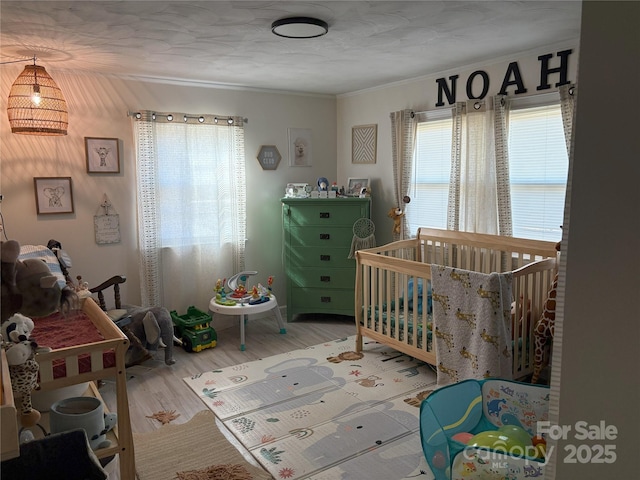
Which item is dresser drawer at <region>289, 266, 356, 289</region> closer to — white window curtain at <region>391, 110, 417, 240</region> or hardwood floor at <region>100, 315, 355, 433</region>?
hardwood floor at <region>100, 315, 355, 433</region>

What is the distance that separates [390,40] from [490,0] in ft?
2.53

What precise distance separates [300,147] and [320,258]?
119 cm

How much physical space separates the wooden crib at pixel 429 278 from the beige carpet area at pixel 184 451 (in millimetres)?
1424

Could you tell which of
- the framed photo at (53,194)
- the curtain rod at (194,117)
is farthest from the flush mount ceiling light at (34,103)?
the curtain rod at (194,117)

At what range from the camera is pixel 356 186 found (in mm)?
4703

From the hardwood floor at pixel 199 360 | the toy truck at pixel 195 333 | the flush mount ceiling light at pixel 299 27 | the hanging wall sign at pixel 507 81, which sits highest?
the flush mount ceiling light at pixel 299 27

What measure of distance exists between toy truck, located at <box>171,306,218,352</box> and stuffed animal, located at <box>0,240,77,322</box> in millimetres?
3300

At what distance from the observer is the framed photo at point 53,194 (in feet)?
11.8

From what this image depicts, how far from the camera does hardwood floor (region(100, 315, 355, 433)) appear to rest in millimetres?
2998

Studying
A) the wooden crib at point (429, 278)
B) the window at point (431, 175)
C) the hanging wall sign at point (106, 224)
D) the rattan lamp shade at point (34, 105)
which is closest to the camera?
the wooden crib at point (429, 278)

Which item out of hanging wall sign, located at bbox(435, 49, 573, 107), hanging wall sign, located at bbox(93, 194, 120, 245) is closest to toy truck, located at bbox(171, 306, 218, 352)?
hanging wall sign, located at bbox(93, 194, 120, 245)

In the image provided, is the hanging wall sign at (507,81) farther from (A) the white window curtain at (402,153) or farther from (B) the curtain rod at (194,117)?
(B) the curtain rod at (194,117)

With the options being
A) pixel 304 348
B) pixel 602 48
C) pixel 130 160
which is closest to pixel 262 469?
pixel 304 348

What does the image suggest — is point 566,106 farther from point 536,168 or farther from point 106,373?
point 106,373
